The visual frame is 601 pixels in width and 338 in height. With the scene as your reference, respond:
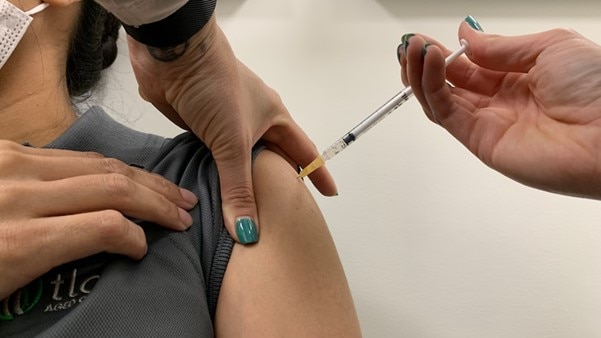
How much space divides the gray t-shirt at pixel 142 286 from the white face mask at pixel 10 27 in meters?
0.17

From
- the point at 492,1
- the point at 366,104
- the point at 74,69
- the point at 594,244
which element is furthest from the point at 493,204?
the point at 74,69

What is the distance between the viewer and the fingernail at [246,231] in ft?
2.58

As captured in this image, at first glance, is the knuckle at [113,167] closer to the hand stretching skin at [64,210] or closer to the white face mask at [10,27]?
the hand stretching skin at [64,210]

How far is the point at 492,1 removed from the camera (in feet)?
4.23

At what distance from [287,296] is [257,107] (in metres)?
0.34

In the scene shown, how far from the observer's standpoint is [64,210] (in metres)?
0.66

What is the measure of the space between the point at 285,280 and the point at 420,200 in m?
0.59

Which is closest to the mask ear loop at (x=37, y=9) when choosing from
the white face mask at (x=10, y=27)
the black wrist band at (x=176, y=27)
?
the white face mask at (x=10, y=27)

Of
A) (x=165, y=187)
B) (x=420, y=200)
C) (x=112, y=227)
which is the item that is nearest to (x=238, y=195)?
(x=165, y=187)

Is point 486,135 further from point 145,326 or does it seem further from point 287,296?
point 145,326

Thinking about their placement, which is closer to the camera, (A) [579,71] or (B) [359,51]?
(A) [579,71]

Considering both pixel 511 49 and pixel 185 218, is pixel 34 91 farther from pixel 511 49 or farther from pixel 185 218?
pixel 511 49

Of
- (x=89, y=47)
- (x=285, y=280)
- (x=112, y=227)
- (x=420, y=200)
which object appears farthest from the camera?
(x=420, y=200)

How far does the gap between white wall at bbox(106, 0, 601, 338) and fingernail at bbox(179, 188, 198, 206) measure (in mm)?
536
